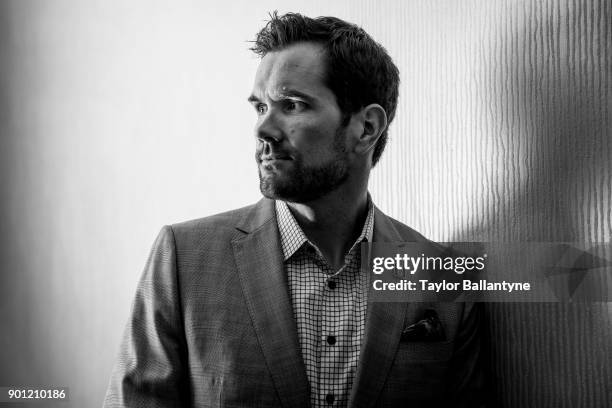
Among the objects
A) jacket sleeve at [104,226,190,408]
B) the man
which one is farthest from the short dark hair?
jacket sleeve at [104,226,190,408]

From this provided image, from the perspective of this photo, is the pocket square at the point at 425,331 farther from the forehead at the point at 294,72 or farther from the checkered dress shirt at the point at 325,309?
the forehead at the point at 294,72

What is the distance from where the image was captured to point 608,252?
82 centimetres

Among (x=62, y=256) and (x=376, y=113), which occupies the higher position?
(x=376, y=113)

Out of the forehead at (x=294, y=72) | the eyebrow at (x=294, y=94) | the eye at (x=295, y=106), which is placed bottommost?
the eye at (x=295, y=106)

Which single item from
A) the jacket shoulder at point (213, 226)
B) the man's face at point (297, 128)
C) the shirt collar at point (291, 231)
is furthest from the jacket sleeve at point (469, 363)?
the jacket shoulder at point (213, 226)

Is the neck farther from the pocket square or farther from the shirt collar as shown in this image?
the pocket square

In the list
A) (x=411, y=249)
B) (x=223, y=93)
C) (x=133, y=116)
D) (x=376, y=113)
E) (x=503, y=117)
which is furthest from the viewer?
(x=133, y=116)

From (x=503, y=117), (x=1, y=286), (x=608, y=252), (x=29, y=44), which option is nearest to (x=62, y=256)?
(x=1, y=286)

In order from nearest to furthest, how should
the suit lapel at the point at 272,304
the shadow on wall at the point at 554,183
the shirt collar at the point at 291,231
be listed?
Answer: the shadow on wall at the point at 554,183
the suit lapel at the point at 272,304
the shirt collar at the point at 291,231

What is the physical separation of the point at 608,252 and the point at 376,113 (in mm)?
506

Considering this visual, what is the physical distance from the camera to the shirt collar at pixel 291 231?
111 centimetres

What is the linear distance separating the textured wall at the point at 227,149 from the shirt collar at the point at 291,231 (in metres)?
0.07

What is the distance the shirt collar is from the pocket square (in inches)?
6.6

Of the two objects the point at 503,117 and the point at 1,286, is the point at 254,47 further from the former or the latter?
the point at 1,286
